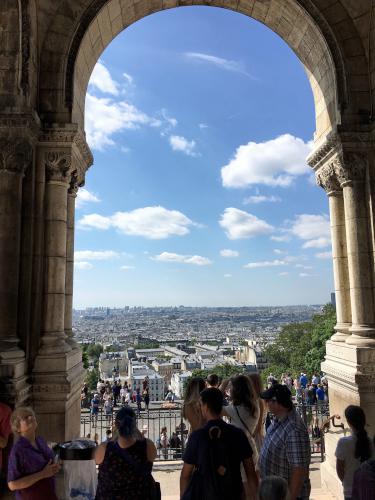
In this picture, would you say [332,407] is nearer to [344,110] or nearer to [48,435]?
[48,435]

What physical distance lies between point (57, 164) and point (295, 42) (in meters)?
5.36

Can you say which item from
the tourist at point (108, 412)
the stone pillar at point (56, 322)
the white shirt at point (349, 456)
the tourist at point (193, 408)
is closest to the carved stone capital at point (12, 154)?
the stone pillar at point (56, 322)

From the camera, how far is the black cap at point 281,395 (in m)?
3.51

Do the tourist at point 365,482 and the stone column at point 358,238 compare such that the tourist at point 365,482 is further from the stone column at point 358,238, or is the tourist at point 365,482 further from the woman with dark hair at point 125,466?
the stone column at point 358,238

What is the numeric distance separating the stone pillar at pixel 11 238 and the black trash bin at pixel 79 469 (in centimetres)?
185

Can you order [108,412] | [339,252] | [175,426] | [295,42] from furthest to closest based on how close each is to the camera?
[108,412]
[175,426]
[295,42]
[339,252]

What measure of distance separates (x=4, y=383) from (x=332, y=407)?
5.39 metres

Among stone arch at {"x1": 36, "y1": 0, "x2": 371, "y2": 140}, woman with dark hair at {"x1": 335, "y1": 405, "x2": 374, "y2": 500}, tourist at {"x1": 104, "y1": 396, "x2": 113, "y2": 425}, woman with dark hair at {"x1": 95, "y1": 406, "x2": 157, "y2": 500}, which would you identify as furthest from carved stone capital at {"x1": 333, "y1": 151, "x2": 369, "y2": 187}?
tourist at {"x1": 104, "y1": 396, "x2": 113, "y2": 425}

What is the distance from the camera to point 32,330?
6445 millimetres

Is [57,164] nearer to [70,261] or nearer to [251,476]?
[70,261]

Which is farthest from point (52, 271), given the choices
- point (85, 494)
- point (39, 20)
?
point (39, 20)

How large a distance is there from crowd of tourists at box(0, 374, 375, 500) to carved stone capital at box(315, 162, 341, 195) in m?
4.78

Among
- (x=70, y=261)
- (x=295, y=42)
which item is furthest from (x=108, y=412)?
(x=295, y=42)

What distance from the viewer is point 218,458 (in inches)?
116
